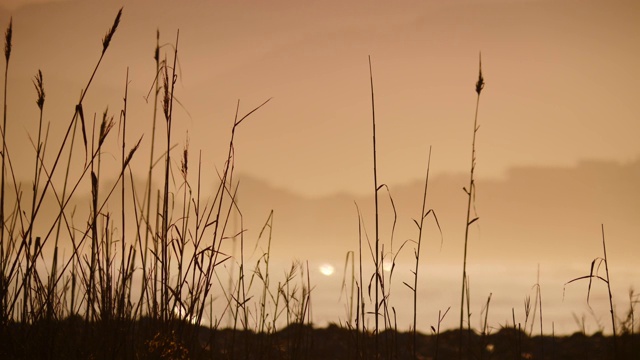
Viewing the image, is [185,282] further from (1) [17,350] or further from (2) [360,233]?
(2) [360,233]

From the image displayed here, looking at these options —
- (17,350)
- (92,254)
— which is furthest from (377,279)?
(17,350)

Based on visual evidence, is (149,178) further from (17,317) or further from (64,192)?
(17,317)

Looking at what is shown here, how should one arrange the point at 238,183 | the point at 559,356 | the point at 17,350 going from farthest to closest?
the point at 559,356
the point at 238,183
the point at 17,350

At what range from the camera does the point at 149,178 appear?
2113 mm

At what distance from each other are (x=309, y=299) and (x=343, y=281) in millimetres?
190

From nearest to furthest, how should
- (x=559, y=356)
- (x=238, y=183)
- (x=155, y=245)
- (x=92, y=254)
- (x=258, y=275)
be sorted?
(x=92, y=254) → (x=155, y=245) → (x=238, y=183) → (x=258, y=275) → (x=559, y=356)

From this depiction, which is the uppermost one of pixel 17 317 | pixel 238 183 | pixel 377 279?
pixel 238 183

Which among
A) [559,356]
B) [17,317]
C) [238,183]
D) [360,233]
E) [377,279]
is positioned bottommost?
[559,356]

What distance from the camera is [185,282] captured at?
6.63 feet

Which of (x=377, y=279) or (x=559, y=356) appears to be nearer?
(x=377, y=279)

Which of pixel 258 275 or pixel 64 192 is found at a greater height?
pixel 64 192

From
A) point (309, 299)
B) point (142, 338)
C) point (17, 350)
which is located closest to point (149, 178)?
point (142, 338)

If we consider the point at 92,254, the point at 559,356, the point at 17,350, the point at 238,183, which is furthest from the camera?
the point at 559,356

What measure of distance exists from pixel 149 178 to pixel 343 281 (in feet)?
3.33
